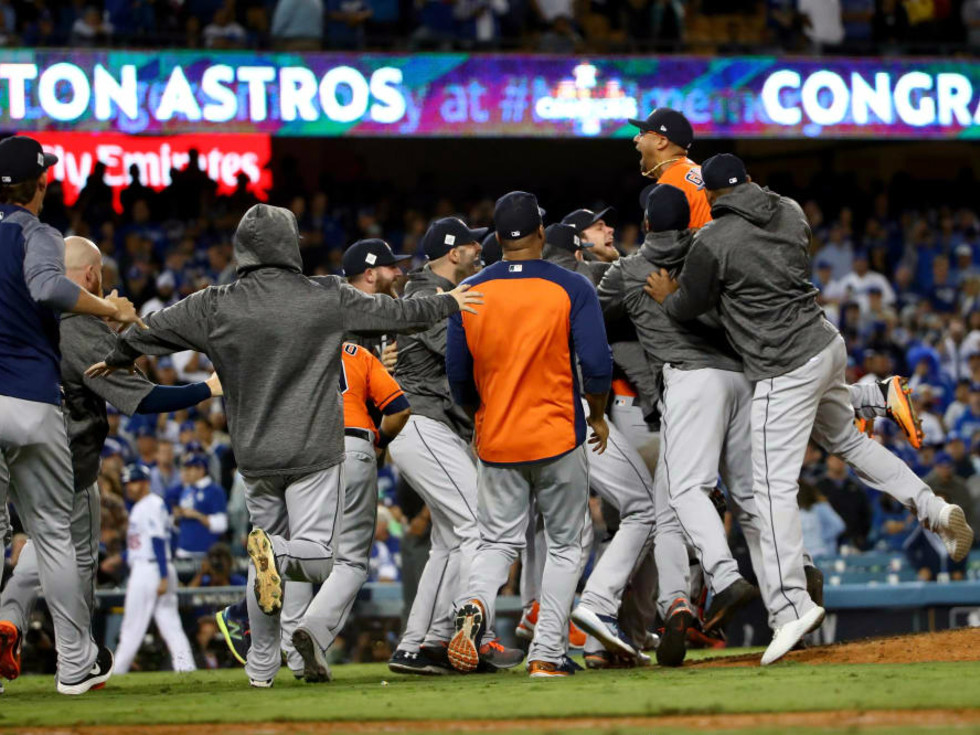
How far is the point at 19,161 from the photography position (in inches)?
250

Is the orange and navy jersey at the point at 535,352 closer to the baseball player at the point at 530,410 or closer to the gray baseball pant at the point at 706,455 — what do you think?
the baseball player at the point at 530,410

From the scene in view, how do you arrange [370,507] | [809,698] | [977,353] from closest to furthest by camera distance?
[809,698] < [370,507] < [977,353]

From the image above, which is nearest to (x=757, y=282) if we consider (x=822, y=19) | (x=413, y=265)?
(x=413, y=265)

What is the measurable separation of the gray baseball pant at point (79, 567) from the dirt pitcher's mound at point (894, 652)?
2.73 metres

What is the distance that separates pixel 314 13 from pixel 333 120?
1226mm

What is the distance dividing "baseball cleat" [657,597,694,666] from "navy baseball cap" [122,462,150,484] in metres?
6.02

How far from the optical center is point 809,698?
5113 millimetres

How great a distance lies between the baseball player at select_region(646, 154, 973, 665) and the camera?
264 inches

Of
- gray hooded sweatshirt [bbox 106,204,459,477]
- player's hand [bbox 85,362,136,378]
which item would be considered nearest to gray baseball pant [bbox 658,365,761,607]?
gray hooded sweatshirt [bbox 106,204,459,477]

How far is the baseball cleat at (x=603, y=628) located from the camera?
6906 millimetres

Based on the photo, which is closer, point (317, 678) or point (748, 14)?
point (317, 678)

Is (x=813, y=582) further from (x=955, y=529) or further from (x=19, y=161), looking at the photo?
(x=19, y=161)

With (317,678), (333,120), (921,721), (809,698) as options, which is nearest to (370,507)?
(317,678)

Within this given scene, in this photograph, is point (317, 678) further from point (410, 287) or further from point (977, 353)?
point (977, 353)
